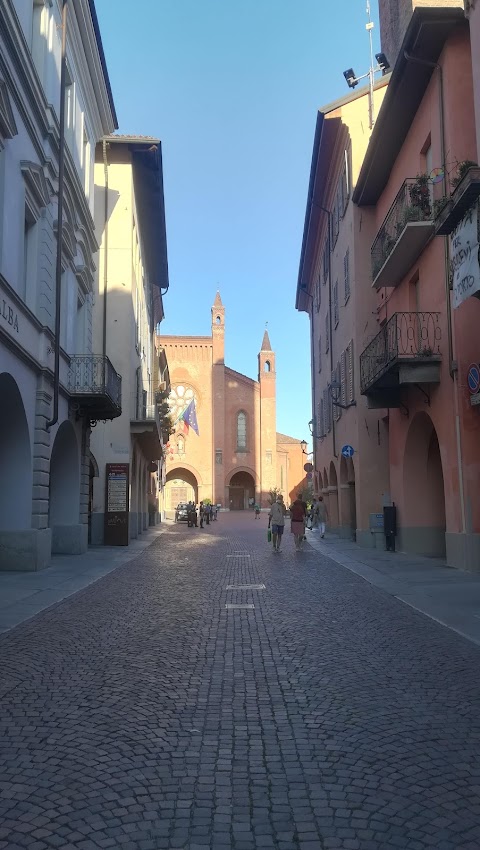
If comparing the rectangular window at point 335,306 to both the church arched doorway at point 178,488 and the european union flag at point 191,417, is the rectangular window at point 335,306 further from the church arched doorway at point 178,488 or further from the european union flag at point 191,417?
the church arched doorway at point 178,488

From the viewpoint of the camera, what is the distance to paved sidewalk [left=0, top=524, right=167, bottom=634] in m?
9.55

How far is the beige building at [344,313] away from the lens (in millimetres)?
21328

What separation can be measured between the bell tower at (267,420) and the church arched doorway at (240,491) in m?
2.44

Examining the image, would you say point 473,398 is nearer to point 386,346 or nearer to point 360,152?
point 386,346

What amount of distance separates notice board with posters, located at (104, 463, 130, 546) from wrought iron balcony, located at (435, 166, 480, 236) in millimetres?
14955

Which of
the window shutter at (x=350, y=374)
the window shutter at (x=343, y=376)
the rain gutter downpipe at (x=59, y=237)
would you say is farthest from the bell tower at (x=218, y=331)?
the rain gutter downpipe at (x=59, y=237)

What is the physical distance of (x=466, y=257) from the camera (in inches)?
412

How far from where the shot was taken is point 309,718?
15.9ft

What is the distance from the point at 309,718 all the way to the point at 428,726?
0.76m

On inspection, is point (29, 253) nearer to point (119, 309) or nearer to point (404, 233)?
point (404, 233)

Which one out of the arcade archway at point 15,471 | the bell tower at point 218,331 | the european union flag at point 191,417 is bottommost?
the arcade archway at point 15,471

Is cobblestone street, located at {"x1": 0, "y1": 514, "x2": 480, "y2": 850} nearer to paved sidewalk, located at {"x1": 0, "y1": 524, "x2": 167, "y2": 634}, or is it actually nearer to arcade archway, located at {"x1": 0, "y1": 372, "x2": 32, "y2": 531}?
paved sidewalk, located at {"x1": 0, "y1": 524, "x2": 167, "y2": 634}

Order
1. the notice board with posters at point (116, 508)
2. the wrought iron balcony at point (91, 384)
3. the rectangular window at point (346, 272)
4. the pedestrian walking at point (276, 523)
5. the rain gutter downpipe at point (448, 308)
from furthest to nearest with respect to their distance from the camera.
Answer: the notice board with posters at point (116, 508), the rectangular window at point (346, 272), the pedestrian walking at point (276, 523), the wrought iron balcony at point (91, 384), the rain gutter downpipe at point (448, 308)

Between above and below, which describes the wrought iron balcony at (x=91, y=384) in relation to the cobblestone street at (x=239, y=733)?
above
